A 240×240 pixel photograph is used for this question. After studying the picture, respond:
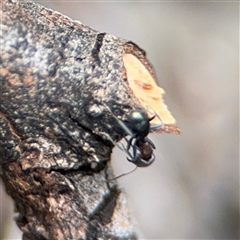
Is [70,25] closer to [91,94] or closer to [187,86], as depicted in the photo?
[91,94]

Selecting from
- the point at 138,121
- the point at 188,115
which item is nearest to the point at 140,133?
the point at 138,121

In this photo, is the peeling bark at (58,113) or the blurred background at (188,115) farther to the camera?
the blurred background at (188,115)

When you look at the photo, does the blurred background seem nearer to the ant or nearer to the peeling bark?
the ant

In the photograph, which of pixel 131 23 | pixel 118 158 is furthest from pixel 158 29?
pixel 118 158

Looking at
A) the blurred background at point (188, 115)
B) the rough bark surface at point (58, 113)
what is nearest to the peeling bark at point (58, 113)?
the rough bark surface at point (58, 113)

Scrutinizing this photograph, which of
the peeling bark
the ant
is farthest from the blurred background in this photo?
the peeling bark

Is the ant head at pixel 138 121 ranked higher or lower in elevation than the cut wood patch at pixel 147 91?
lower

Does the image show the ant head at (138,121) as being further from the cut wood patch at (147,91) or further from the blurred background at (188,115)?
the blurred background at (188,115)
